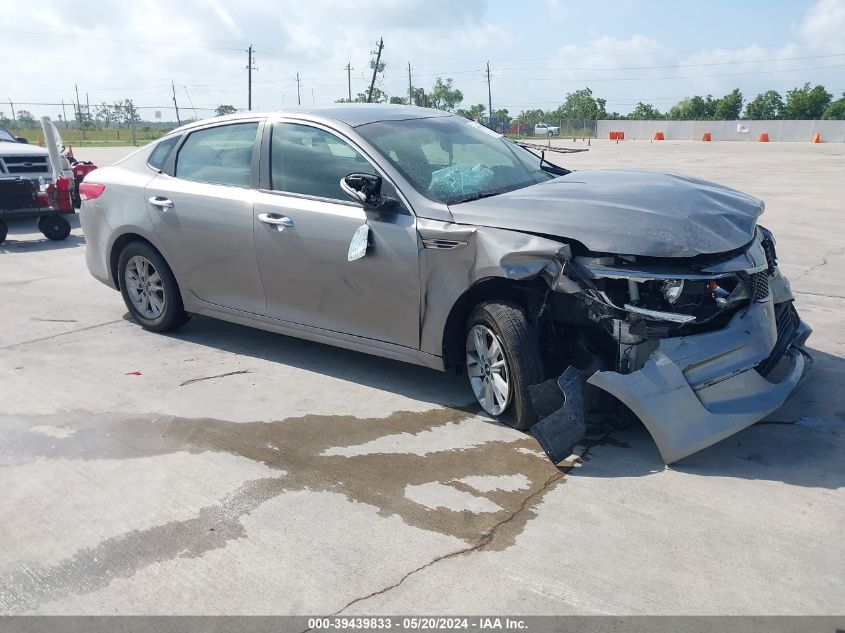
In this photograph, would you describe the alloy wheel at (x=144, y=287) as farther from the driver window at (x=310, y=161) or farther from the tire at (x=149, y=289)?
the driver window at (x=310, y=161)

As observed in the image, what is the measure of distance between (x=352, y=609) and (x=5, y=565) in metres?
1.54

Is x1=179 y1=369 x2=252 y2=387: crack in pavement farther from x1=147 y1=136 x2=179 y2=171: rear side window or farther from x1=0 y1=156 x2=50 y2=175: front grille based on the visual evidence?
x1=0 y1=156 x2=50 y2=175: front grille

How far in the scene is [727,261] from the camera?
4062 millimetres

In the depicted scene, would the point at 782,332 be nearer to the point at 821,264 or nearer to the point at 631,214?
the point at 631,214

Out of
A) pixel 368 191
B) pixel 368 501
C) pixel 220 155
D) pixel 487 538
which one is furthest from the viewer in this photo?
pixel 220 155

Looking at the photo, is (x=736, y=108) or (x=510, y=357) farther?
(x=736, y=108)

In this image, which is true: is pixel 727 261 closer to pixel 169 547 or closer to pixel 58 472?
pixel 169 547

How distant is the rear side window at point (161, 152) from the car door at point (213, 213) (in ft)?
0.33

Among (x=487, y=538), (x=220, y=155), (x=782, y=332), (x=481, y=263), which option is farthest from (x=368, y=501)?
(x=220, y=155)

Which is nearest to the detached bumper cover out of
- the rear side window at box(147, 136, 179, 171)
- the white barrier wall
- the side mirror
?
the side mirror

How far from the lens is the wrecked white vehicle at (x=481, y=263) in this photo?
3.96 meters

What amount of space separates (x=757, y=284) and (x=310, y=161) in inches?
113

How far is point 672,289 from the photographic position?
3934 mm
